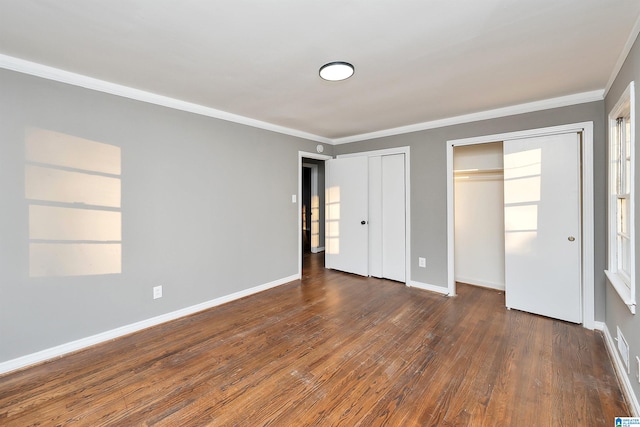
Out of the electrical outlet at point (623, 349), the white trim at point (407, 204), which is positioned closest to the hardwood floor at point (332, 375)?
the electrical outlet at point (623, 349)

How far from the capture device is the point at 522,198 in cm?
308

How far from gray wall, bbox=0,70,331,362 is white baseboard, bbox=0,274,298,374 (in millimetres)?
45

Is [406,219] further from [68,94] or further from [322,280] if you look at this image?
[68,94]

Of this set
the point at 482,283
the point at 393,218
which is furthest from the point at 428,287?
the point at 393,218

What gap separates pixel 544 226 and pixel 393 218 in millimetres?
1822

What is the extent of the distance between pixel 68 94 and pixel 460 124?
4.15 m

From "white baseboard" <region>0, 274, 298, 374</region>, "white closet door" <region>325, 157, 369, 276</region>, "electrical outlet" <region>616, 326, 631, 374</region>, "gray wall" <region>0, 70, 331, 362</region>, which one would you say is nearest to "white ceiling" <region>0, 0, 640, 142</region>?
"gray wall" <region>0, 70, 331, 362</region>

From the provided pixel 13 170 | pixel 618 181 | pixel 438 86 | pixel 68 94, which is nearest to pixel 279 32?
pixel 438 86

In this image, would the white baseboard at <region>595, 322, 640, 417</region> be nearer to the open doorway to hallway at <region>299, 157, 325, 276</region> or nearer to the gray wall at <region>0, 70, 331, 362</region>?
the gray wall at <region>0, 70, 331, 362</region>

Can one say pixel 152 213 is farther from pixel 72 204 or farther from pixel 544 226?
pixel 544 226

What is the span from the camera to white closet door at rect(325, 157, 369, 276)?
14.9ft

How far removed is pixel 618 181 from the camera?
7.63 feet

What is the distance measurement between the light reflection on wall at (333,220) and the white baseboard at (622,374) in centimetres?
336

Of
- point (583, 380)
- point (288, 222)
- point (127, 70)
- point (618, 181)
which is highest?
point (127, 70)
